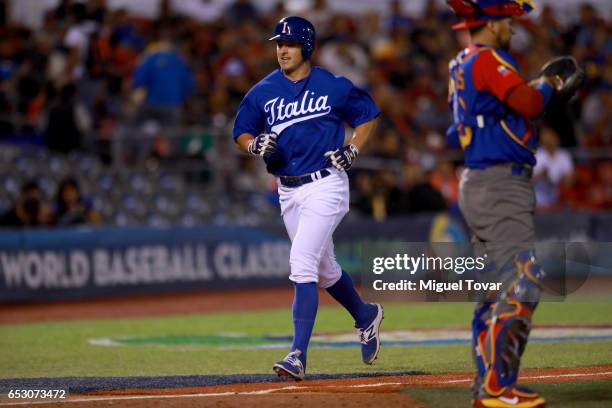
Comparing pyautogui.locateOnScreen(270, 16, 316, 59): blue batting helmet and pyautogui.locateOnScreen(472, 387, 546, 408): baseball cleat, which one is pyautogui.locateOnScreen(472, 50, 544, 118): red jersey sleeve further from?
pyautogui.locateOnScreen(270, 16, 316, 59): blue batting helmet

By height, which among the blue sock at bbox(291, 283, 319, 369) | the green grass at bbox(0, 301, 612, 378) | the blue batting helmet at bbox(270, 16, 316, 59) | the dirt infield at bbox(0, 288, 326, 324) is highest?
the blue batting helmet at bbox(270, 16, 316, 59)

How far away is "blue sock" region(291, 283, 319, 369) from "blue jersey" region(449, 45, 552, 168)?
5.13 feet

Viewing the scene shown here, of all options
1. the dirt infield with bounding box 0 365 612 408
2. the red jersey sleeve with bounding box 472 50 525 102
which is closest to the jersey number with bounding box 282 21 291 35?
the red jersey sleeve with bounding box 472 50 525 102

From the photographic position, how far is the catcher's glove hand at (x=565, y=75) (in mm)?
5543

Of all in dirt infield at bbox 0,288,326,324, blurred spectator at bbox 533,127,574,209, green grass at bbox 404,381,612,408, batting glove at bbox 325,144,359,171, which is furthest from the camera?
blurred spectator at bbox 533,127,574,209

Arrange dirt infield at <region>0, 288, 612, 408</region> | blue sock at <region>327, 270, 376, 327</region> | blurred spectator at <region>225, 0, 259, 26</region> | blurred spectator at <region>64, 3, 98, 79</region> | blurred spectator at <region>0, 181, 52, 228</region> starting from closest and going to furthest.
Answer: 1. dirt infield at <region>0, 288, 612, 408</region>
2. blue sock at <region>327, 270, 376, 327</region>
3. blurred spectator at <region>0, 181, 52, 228</region>
4. blurred spectator at <region>64, 3, 98, 79</region>
5. blurred spectator at <region>225, 0, 259, 26</region>

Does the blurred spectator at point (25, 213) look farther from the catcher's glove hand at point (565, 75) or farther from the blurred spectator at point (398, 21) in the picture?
the catcher's glove hand at point (565, 75)

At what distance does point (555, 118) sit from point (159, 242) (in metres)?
6.99

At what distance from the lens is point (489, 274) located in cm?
559

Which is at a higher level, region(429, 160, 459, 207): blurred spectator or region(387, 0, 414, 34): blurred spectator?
region(387, 0, 414, 34): blurred spectator

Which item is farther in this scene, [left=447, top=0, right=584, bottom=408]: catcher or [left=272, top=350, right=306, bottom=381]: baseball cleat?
[left=272, top=350, right=306, bottom=381]: baseball cleat

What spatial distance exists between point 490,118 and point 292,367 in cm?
196

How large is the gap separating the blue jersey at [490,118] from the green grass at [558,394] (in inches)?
49.8

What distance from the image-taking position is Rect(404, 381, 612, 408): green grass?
5.71m
